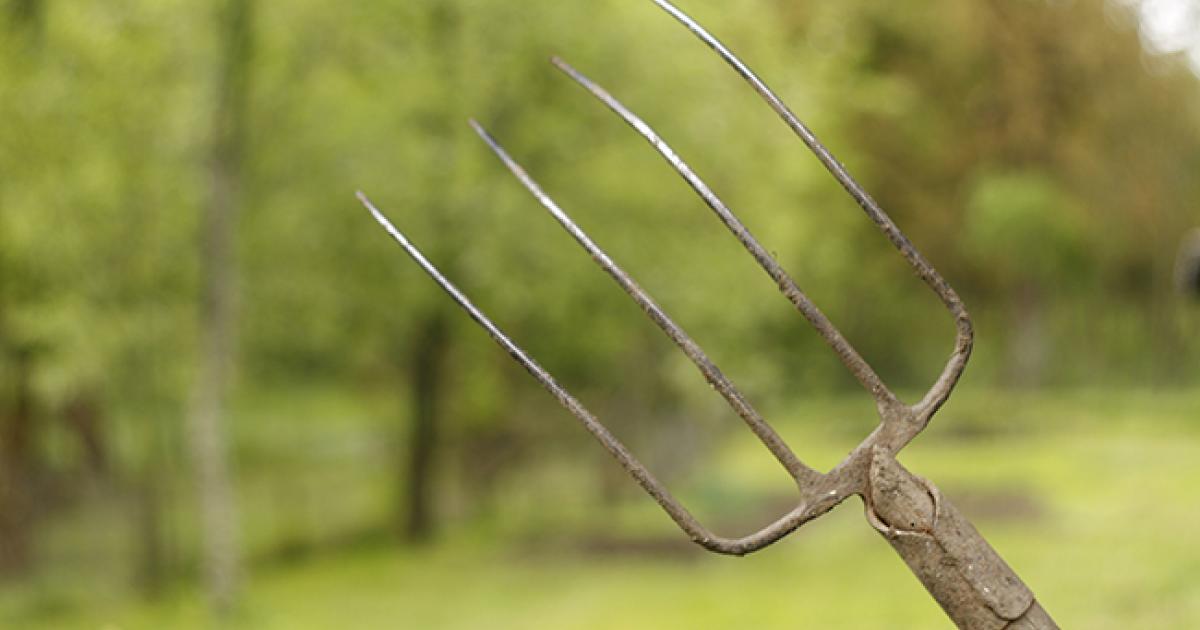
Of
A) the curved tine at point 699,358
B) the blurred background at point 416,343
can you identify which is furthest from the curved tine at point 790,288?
the blurred background at point 416,343

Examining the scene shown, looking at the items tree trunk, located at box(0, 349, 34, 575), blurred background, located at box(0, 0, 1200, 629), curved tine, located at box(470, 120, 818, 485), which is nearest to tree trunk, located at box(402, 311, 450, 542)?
blurred background, located at box(0, 0, 1200, 629)

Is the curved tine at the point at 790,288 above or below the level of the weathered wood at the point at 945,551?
above

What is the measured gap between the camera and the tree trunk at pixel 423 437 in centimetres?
1802

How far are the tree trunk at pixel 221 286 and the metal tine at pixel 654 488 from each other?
1142 cm

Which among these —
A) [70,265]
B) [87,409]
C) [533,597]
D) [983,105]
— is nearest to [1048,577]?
[533,597]

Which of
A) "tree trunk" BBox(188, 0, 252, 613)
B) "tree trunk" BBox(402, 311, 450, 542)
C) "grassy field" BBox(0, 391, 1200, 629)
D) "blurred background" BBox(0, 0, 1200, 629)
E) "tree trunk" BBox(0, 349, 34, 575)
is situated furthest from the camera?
"tree trunk" BBox(402, 311, 450, 542)

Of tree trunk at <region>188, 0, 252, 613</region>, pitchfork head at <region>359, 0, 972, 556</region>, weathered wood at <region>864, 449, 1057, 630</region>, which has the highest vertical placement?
pitchfork head at <region>359, 0, 972, 556</region>

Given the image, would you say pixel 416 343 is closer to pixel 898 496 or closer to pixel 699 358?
pixel 699 358

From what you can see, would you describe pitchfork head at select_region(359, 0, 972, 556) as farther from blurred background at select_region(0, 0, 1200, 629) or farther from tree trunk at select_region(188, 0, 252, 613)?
tree trunk at select_region(188, 0, 252, 613)

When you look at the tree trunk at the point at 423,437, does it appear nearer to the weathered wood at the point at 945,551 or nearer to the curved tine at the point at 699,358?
the curved tine at the point at 699,358

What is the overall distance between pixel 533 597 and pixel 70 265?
5646mm

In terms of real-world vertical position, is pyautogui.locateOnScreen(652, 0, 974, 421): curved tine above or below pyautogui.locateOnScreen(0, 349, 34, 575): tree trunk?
above

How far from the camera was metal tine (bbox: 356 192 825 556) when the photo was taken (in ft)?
4.92

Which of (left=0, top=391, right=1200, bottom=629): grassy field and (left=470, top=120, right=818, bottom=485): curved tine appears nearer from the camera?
(left=470, top=120, right=818, bottom=485): curved tine
